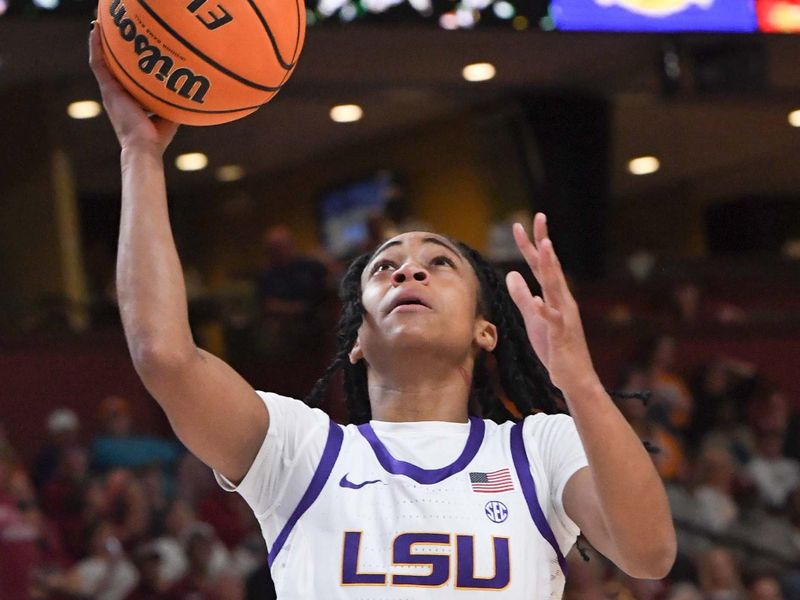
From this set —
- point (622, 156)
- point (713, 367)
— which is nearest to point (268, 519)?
point (713, 367)

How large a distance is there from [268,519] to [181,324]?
1.54 feet

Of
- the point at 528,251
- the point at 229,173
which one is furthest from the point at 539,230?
the point at 229,173

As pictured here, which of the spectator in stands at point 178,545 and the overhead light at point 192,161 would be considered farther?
the overhead light at point 192,161

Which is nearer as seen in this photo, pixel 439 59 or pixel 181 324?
pixel 181 324

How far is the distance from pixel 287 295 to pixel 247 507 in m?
1.88

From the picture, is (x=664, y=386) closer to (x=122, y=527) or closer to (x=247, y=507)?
(x=247, y=507)

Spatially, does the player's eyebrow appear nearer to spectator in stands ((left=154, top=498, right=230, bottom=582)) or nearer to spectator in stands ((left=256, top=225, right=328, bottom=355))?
spectator in stands ((left=154, top=498, right=230, bottom=582))

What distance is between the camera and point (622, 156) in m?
12.8

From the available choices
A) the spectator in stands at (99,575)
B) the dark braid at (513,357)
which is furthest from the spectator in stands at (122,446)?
the dark braid at (513,357)

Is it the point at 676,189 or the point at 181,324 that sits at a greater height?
the point at 676,189

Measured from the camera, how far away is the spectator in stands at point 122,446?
7.33 m

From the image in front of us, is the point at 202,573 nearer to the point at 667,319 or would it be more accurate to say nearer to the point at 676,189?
the point at 667,319

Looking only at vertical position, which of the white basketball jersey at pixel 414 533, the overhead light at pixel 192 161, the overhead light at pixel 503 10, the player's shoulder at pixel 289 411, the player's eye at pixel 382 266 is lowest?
the white basketball jersey at pixel 414 533

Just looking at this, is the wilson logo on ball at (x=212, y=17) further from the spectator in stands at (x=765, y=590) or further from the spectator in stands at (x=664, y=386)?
the spectator in stands at (x=664, y=386)
